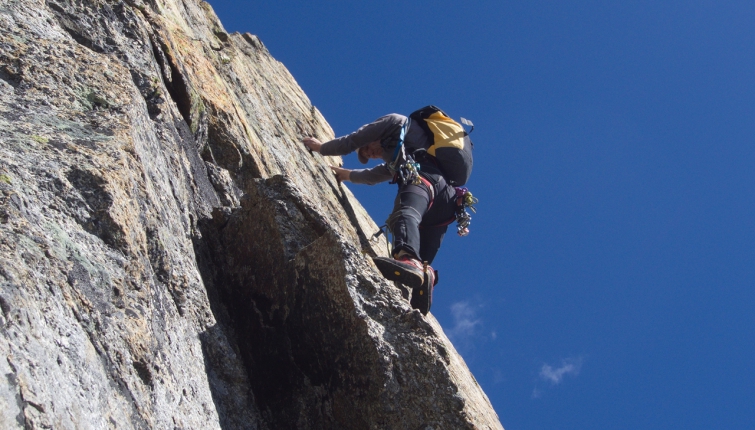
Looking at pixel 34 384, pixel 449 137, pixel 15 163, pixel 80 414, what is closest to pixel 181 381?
pixel 80 414

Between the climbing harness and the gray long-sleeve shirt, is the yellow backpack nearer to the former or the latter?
the gray long-sleeve shirt

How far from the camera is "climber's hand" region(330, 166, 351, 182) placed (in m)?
10.6

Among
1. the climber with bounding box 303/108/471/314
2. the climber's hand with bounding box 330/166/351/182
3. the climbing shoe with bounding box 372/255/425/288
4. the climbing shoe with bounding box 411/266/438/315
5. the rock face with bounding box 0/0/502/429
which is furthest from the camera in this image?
the climber's hand with bounding box 330/166/351/182

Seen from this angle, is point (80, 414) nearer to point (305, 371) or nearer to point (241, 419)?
point (241, 419)

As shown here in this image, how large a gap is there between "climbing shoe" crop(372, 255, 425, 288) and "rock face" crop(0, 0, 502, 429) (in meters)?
1.22

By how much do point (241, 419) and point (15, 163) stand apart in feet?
6.67

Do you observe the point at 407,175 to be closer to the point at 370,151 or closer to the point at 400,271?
the point at 370,151

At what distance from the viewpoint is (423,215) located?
8.85m

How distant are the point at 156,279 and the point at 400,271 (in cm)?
288

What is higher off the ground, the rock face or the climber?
the climber

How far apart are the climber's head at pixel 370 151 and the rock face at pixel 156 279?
313cm

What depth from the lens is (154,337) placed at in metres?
3.72

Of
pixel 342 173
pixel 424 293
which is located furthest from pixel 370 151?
pixel 424 293

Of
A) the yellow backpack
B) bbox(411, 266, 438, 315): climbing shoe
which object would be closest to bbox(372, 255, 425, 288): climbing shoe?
bbox(411, 266, 438, 315): climbing shoe
